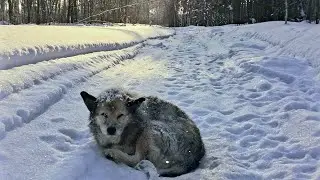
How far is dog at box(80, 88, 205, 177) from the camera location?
500cm

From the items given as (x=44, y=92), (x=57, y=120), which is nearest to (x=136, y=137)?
(x=57, y=120)

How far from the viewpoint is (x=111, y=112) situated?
4.98 meters

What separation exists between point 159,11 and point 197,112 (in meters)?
75.8

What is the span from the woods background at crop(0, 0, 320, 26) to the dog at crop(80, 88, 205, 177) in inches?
1157

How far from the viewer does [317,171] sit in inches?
189

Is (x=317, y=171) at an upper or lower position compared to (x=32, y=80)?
lower

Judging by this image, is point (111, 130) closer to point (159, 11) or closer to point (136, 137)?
point (136, 137)

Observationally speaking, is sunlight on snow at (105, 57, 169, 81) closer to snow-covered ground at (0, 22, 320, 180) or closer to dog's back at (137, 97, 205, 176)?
snow-covered ground at (0, 22, 320, 180)

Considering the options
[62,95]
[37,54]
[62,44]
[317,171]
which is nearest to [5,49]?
[37,54]

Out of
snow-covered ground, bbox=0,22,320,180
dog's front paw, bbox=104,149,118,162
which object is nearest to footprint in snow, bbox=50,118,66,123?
snow-covered ground, bbox=0,22,320,180

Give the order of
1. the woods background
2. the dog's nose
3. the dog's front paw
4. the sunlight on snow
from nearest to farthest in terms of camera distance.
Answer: the dog's nose
the dog's front paw
the sunlight on snow
the woods background

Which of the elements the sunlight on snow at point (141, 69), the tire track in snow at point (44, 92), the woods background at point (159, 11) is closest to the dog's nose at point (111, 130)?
the tire track in snow at point (44, 92)

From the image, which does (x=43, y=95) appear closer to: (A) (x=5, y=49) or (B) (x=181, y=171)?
(A) (x=5, y=49)

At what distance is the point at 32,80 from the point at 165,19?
235ft
